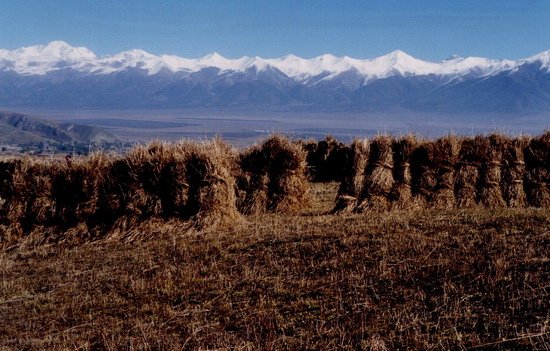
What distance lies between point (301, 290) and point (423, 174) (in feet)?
27.4

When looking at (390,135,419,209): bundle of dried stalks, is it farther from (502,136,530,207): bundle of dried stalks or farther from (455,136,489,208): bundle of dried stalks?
(502,136,530,207): bundle of dried stalks

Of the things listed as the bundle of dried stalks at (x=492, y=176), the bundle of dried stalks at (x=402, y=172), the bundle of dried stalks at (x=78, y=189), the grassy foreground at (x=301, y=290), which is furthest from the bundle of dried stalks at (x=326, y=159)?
the grassy foreground at (x=301, y=290)

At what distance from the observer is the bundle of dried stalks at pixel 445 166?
15.3 meters

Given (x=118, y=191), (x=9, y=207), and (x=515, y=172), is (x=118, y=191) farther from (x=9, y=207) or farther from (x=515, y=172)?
(x=515, y=172)

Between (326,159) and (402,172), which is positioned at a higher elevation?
(402,172)

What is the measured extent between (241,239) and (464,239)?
441 centimetres

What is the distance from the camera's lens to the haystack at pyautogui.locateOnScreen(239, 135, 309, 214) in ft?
53.1

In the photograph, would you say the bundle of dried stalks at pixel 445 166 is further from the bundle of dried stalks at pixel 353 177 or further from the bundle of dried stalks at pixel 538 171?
the bundle of dried stalks at pixel 538 171

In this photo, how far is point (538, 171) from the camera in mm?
15594

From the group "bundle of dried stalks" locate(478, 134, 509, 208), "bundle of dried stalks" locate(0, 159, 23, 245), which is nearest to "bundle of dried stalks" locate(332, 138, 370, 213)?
"bundle of dried stalks" locate(478, 134, 509, 208)

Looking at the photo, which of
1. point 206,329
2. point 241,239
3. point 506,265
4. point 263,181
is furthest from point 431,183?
point 206,329

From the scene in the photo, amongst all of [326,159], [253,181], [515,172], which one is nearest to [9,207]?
[253,181]

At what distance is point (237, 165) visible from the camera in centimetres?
1689

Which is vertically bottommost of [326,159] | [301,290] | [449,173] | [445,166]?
[301,290]
